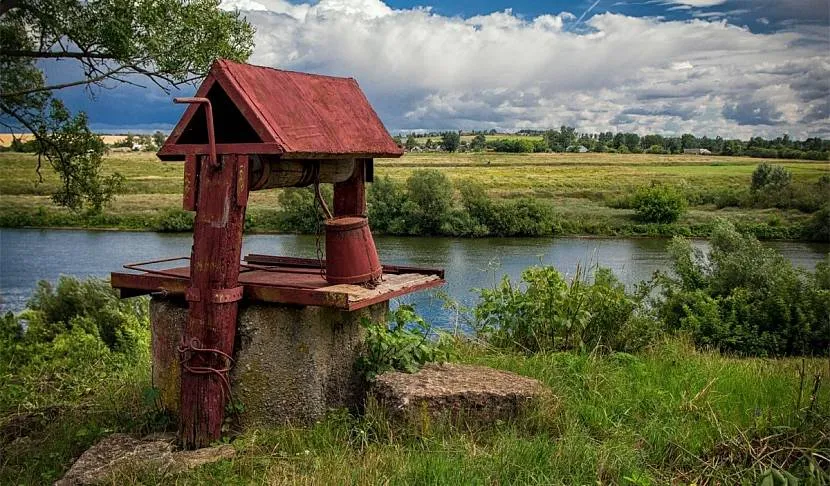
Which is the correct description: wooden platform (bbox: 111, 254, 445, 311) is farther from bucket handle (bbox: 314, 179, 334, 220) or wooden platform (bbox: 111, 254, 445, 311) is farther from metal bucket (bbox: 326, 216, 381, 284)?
bucket handle (bbox: 314, 179, 334, 220)

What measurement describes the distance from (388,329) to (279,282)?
3.31 ft

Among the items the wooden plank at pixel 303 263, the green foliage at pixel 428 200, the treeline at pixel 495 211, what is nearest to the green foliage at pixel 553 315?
the wooden plank at pixel 303 263

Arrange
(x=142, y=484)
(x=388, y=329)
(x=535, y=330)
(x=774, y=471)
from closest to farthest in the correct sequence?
(x=774, y=471) → (x=142, y=484) → (x=388, y=329) → (x=535, y=330)

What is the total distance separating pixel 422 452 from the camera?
178 inches

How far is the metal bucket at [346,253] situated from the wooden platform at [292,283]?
8 centimetres

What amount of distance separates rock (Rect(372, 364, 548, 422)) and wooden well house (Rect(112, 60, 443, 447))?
0.64 metres

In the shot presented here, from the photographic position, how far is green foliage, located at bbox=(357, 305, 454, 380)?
5.50 m

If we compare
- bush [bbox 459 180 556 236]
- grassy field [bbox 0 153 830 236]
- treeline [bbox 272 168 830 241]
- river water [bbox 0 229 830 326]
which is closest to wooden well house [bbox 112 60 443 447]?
river water [bbox 0 229 830 326]

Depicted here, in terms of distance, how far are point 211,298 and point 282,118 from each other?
1.30 metres

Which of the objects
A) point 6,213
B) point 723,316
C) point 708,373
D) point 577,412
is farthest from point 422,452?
point 6,213

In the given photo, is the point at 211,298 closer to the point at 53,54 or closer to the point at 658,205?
the point at 53,54

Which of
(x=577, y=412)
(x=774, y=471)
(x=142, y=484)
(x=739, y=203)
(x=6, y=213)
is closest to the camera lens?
(x=774, y=471)

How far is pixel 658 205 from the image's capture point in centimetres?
3847

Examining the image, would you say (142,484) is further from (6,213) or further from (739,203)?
(739,203)
